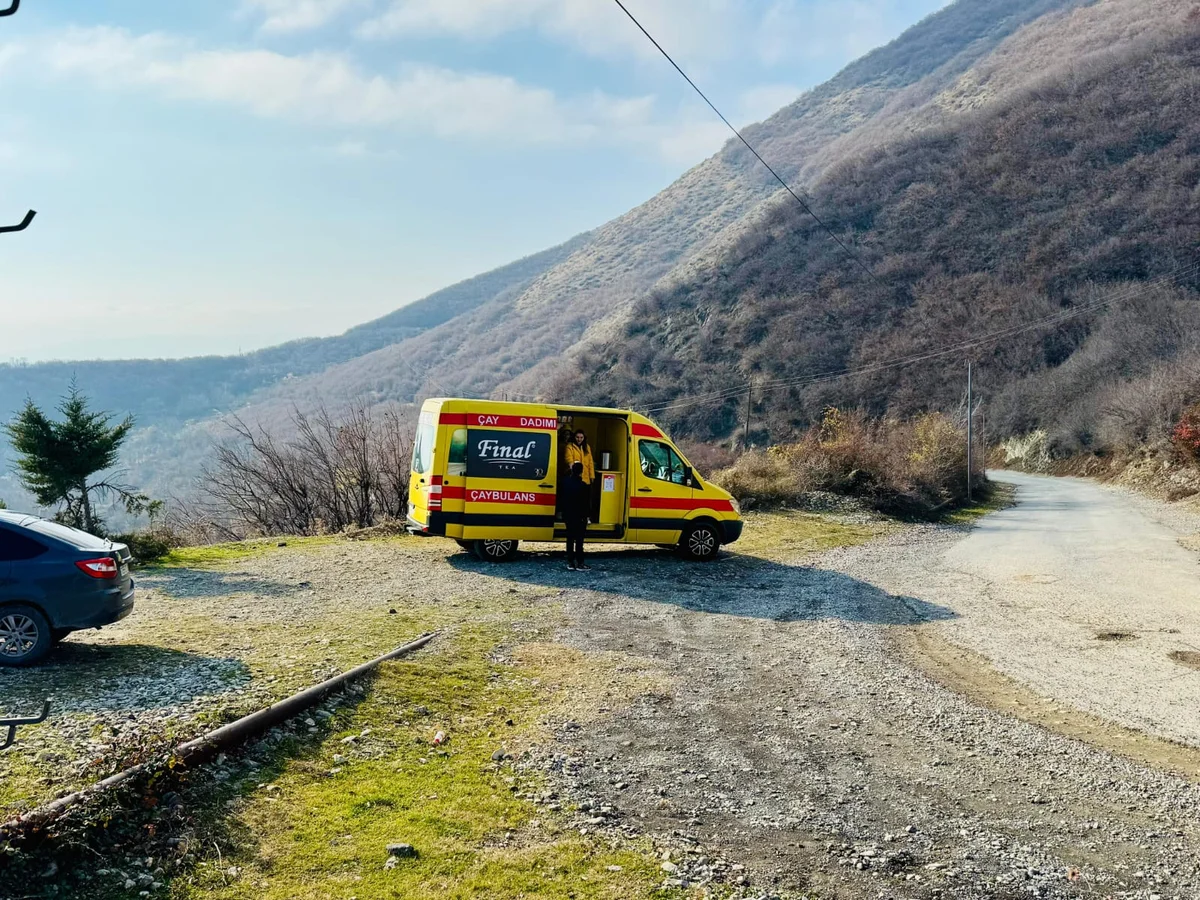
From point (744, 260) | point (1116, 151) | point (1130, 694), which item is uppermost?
point (1116, 151)

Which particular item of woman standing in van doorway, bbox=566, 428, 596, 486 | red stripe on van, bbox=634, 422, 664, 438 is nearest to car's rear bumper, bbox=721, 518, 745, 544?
red stripe on van, bbox=634, 422, 664, 438

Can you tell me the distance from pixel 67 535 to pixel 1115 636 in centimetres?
1184

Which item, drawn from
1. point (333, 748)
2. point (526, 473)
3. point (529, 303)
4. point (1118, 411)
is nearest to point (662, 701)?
point (333, 748)

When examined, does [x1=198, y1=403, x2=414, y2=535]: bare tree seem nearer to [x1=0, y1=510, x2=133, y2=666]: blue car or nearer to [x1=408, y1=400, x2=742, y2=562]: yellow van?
[x1=408, y1=400, x2=742, y2=562]: yellow van

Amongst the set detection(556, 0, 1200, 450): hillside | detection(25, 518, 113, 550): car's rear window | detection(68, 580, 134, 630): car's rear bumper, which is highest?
detection(556, 0, 1200, 450): hillside

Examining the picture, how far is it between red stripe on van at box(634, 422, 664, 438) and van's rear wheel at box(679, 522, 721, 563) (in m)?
1.83

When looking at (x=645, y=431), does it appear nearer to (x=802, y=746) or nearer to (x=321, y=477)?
(x=802, y=746)

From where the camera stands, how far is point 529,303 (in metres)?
113

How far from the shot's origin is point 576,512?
13.9m

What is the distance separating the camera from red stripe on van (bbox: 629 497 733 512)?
15077 millimetres

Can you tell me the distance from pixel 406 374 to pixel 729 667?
301 ft

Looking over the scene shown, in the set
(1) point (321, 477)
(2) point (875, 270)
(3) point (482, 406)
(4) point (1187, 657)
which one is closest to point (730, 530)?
(3) point (482, 406)

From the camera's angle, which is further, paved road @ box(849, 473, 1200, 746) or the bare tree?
the bare tree

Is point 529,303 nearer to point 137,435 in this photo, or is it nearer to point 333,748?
point 137,435
